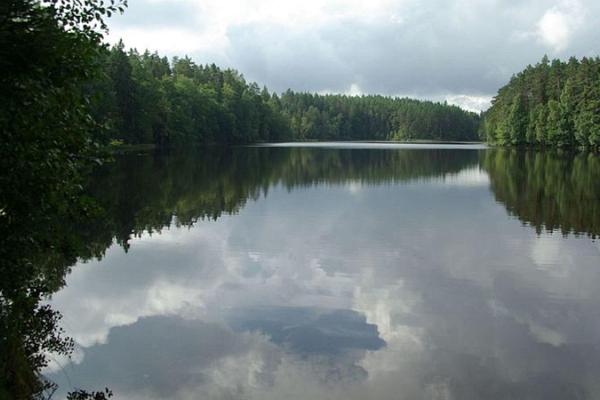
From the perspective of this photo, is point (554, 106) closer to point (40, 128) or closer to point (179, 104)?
point (179, 104)

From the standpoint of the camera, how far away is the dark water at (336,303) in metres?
12.3

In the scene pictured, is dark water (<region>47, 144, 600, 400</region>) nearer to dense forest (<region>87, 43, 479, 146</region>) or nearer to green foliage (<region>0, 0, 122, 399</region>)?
green foliage (<region>0, 0, 122, 399</region>)

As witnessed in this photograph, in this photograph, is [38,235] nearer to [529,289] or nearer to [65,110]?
[65,110]

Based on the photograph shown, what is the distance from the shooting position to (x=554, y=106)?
110375mm

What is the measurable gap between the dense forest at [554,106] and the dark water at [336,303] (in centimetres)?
7386

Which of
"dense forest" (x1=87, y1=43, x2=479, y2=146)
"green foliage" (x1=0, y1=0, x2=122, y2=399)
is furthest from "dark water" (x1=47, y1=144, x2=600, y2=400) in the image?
"dense forest" (x1=87, y1=43, x2=479, y2=146)

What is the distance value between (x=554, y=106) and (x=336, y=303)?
104806 mm

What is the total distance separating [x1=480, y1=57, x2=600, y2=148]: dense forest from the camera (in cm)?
10231

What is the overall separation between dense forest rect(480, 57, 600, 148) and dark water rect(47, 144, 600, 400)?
7386 cm

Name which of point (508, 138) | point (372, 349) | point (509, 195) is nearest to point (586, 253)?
point (372, 349)

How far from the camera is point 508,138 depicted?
440 ft

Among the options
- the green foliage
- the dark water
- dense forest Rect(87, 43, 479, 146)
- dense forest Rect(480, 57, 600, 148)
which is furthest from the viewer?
dense forest Rect(480, 57, 600, 148)

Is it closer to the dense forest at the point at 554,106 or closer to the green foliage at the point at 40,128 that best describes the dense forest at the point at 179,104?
the green foliage at the point at 40,128

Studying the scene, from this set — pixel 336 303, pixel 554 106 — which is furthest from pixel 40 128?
pixel 554 106
